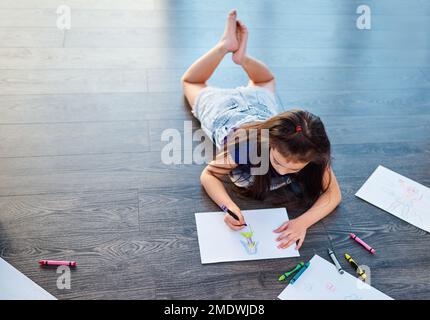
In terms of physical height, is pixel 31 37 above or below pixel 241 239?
above

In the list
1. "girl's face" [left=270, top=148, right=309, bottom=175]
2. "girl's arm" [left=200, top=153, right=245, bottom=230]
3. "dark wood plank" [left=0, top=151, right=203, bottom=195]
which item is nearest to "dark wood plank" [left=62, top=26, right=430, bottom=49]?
"dark wood plank" [left=0, top=151, right=203, bottom=195]

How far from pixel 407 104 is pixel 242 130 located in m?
0.83

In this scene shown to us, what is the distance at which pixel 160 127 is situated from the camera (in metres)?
1.84

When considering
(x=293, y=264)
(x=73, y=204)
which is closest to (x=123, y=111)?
(x=73, y=204)

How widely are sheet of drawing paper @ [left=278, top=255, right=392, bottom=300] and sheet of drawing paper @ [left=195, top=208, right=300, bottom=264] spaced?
0.09m

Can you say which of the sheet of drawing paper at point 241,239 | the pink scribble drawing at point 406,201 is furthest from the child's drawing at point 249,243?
the pink scribble drawing at point 406,201

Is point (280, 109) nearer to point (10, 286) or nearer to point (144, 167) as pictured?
point (144, 167)

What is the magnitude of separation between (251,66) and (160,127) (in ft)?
1.32

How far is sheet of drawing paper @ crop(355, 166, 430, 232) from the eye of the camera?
1606 mm

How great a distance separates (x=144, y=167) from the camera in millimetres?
1702

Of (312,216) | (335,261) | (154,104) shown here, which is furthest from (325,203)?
(154,104)

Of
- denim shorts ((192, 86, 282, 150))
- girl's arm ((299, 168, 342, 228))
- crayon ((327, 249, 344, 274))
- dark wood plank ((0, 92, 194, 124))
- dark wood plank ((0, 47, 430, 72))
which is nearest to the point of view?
crayon ((327, 249, 344, 274))

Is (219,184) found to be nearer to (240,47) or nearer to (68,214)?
(68,214)

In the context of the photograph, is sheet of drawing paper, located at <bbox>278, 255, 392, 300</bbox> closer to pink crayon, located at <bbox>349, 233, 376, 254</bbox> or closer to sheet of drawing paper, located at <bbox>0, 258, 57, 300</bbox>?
pink crayon, located at <bbox>349, 233, 376, 254</bbox>
